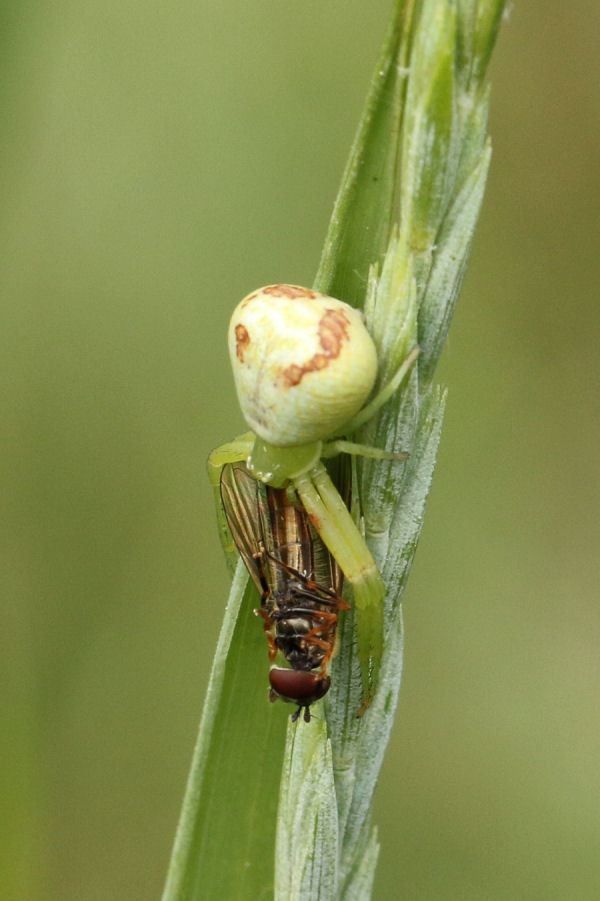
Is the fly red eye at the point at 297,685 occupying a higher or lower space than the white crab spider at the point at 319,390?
lower

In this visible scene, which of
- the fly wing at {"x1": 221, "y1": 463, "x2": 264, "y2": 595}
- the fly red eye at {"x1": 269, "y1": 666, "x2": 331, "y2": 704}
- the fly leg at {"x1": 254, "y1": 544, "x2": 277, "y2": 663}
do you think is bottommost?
the fly red eye at {"x1": 269, "y1": 666, "x2": 331, "y2": 704}

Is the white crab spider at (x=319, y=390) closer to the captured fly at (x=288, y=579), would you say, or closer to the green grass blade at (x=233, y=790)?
the captured fly at (x=288, y=579)

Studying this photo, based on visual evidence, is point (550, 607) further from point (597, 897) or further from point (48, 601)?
point (48, 601)

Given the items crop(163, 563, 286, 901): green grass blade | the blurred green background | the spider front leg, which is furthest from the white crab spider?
the blurred green background

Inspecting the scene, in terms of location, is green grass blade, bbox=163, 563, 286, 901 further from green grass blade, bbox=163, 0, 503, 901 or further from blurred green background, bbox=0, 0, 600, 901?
blurred green background, bbox=0, 0, 600, 901

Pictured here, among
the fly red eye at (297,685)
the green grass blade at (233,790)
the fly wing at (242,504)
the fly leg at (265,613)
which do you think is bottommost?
the green grass blade at (233,790)

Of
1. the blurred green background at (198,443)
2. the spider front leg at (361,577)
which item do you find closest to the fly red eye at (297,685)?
the spider front leg at (361,577)

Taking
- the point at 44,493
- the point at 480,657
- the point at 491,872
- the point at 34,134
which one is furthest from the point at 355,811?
the point at 34,134
